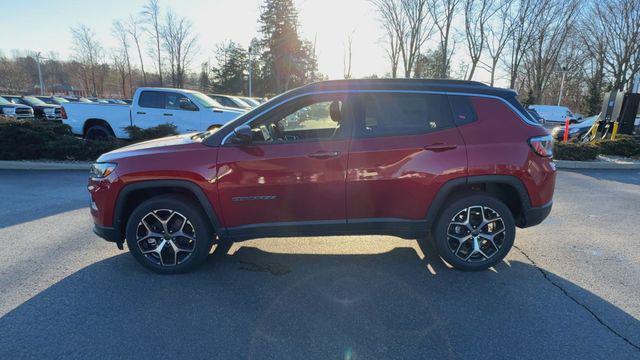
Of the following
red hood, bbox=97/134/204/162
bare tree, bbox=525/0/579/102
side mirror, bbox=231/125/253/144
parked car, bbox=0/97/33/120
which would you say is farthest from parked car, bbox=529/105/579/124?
parked car, bbox=0/97/33/120

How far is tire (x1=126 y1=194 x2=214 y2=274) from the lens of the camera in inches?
142

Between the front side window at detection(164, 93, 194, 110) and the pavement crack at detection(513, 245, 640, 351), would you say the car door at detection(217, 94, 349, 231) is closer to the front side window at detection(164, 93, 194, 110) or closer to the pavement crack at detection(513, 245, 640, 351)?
the pavement crack at detection(513, 245, 640, 351)

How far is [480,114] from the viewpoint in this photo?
366 cm

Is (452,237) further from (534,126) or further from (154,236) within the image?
(154,236)

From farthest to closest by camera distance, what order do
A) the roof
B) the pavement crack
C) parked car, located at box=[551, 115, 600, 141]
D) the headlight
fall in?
parked car, located at box=[551, 115, 600, 141], the roof, the headlight, the pavement crack

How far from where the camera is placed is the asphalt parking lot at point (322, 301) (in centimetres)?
264

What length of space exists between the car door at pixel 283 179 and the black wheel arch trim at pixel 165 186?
0.13m

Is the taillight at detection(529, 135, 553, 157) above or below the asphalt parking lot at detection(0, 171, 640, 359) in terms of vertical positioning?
above

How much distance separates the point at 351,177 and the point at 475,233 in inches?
56.8

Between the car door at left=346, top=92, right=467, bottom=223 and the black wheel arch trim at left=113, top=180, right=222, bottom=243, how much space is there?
1345 millimetres

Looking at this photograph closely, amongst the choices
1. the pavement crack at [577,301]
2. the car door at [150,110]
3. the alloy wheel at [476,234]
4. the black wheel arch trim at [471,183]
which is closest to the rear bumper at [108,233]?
the black wheel arch trim at [471,183]

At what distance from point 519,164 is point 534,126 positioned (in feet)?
1.48

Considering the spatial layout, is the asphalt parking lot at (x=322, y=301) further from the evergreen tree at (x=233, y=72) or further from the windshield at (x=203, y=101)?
the evergreen tree at (x=233, y=72)

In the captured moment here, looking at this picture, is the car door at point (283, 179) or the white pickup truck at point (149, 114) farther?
the white pickup truck at point (149, 114)
